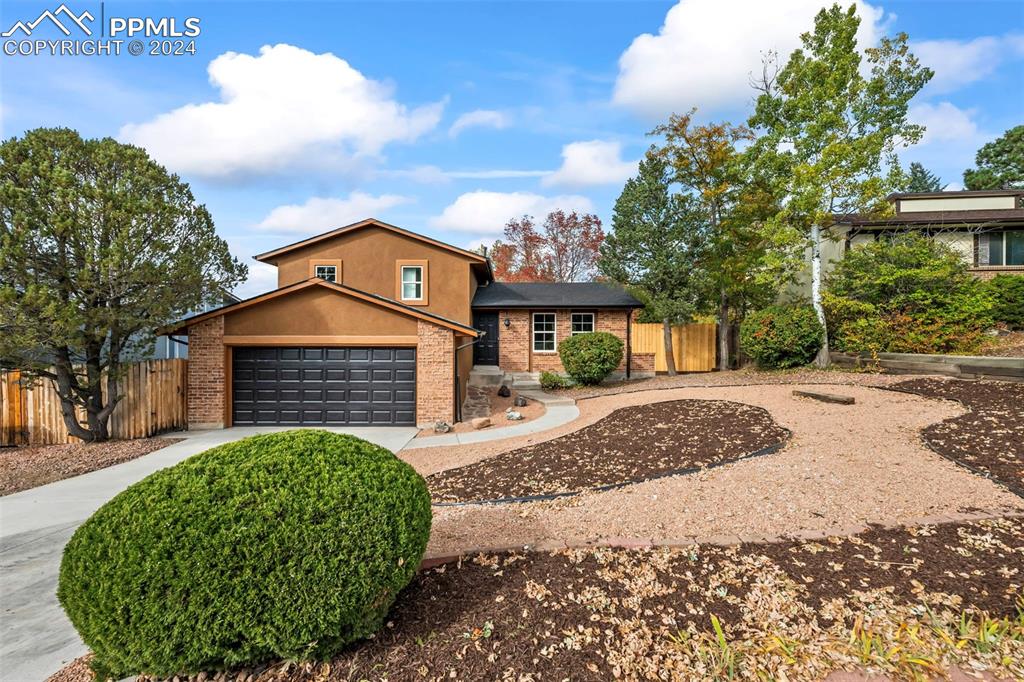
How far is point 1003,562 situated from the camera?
3.39m

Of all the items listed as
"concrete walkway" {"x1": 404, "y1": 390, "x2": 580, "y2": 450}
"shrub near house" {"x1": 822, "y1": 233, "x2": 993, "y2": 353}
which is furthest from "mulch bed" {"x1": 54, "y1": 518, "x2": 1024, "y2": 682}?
"shrub near house" {"x1": 822, "y1": 233, "x2": 993, "y2": 353}

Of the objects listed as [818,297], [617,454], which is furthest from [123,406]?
[818,297]

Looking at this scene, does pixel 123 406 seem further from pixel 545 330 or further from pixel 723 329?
pixel 723 329

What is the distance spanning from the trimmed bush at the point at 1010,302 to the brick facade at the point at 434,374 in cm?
1746

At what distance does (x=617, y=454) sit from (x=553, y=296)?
37.5ft

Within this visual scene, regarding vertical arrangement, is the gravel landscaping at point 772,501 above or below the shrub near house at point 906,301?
below

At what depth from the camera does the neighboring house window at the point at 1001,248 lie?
17531 mm

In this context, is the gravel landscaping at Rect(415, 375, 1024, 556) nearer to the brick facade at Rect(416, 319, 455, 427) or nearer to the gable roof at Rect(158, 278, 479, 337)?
the brick facade at Rect(416, 319, 455, 427)

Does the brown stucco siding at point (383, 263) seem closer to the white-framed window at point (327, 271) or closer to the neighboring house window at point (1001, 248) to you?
the white-framed window at point (327, 271)

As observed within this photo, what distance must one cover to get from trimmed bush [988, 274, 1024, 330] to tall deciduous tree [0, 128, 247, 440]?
2286cm

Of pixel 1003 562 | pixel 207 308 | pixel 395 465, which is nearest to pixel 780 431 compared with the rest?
pixel 1003 562

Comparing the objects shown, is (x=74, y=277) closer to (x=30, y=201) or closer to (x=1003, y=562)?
(x=30, y=201)

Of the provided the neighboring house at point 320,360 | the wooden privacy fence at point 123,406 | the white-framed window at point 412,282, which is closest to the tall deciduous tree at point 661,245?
the white-framed window at point 412,282

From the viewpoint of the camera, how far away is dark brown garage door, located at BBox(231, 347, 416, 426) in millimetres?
10703
